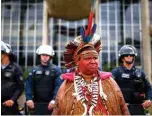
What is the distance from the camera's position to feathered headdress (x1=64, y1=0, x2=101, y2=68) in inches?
102

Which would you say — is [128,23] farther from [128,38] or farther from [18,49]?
[18,49]

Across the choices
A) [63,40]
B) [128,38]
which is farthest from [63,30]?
[128,38]

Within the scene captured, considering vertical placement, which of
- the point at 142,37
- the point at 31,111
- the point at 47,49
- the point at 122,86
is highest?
the point at 142,37

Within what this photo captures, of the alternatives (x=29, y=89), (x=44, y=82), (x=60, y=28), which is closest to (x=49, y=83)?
(x=44, y=82)

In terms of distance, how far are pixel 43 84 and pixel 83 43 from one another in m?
2.71

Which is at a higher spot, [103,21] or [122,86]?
[103,21]

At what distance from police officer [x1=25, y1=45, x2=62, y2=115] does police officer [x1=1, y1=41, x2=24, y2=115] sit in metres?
0.22

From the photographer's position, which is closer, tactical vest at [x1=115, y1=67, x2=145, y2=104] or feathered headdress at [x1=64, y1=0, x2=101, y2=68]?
feathered headdress at [x1=64, y1=0, x2=101, y2=68]

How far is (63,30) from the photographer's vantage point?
25.8 meters

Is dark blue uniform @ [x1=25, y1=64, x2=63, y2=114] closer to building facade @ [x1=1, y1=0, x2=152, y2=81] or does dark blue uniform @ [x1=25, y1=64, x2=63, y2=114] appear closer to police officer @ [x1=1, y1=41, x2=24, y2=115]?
police officer @ [x1=1, y1=41, x2=24, y2=115]

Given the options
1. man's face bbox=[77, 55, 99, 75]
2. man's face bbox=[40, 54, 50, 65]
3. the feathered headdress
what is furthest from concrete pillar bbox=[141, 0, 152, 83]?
man's face bbox=[77, 55, 99, 75]

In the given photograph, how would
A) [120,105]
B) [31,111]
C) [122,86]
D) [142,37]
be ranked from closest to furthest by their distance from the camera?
[120,105] → [122,86] → [31,111] → [142,37]

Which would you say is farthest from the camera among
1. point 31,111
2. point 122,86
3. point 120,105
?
point 31,111

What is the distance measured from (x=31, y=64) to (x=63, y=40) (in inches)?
112
